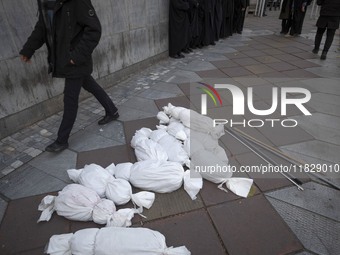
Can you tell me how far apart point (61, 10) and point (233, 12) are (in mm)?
8595

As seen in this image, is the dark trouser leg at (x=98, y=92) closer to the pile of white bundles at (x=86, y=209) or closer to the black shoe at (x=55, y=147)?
the black shoe at (x=55, y=147)

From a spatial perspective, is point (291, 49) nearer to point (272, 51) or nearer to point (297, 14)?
point (272, 51)

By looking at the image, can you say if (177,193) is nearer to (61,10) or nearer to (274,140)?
(274,140)

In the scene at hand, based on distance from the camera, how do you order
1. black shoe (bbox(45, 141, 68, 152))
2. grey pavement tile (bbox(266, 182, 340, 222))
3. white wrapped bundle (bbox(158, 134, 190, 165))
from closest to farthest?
grey pavement tile (bbox(266, 182, 340, 222)), white wrapped bundle (bbox(158, 134, 190, 165)), black shoe (bbox(45, 141, 68, 152))

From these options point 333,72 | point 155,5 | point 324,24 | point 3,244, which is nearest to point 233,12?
point 324,24

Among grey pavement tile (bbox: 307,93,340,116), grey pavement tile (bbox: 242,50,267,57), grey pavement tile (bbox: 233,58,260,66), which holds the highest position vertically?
grey pavement tile (bbox: 242,50,267,57)

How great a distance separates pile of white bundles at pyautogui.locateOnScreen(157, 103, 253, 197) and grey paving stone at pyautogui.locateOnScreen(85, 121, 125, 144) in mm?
489

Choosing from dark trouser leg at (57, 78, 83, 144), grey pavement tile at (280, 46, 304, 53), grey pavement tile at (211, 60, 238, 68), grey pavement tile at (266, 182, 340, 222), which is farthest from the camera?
grey pavement tile at (280, 46, 304, 53)

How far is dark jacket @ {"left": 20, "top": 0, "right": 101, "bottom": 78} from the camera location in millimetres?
2260

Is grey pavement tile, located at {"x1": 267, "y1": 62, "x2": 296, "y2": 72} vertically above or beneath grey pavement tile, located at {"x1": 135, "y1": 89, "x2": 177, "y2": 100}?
above

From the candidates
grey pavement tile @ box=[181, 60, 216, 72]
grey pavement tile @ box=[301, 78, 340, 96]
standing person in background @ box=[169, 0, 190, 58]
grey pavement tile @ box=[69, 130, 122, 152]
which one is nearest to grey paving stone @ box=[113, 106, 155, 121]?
grey pavement tile @ box=[69, 130, 122, 152]

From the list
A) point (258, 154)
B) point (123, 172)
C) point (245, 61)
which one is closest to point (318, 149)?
point (258, 154)

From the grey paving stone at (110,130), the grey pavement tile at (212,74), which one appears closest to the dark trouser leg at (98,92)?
the grey paving stone at (110,130)

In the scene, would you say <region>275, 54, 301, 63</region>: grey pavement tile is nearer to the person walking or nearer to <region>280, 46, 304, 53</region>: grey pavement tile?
<region>280, 46, 304, 53</region>: grey pavement tile
